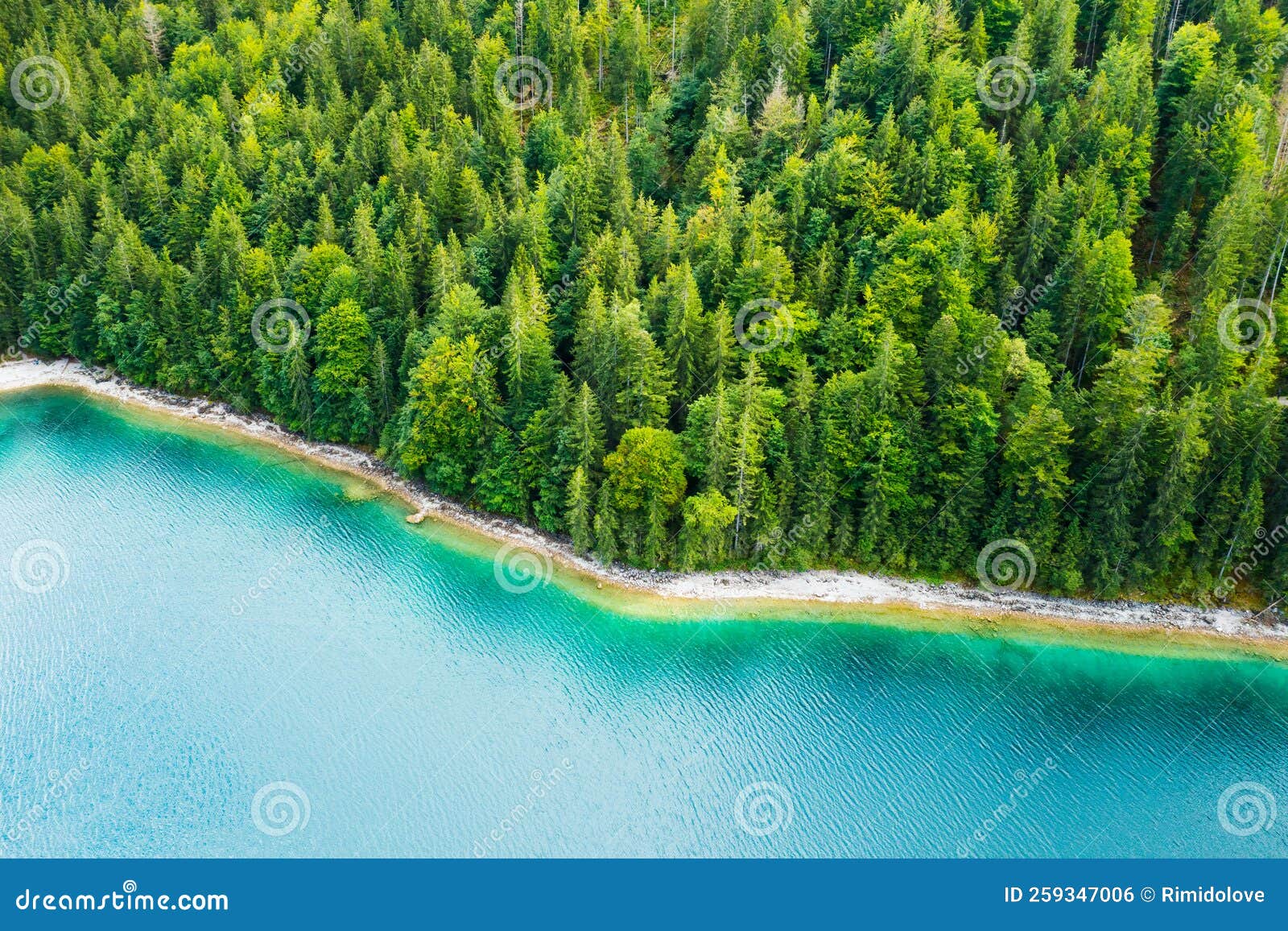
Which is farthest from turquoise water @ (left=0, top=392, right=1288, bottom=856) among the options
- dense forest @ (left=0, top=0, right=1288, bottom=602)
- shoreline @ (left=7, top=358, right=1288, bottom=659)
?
dense forest @ (left=0, top=0, right=1288, bottom=602)

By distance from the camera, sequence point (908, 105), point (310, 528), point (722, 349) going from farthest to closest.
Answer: point (908, 105), point (310, 528), point (722, 349)

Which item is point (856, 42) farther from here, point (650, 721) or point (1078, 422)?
point (650, 721)

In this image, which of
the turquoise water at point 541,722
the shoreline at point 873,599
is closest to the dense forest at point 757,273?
the shoreline at point 873,599

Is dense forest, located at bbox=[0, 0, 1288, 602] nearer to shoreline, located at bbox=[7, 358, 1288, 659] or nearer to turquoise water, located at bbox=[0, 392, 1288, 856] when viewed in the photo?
shoreline, located at bbox=[7, 358, 1288, 659]

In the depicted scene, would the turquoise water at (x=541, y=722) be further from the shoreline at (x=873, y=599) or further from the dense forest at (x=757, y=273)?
the dense forest at (x=757, y=273)

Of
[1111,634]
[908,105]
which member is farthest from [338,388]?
[1111,634]

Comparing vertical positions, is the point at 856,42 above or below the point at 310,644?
above
